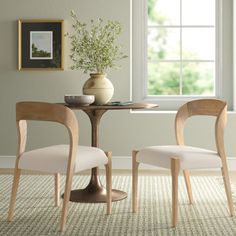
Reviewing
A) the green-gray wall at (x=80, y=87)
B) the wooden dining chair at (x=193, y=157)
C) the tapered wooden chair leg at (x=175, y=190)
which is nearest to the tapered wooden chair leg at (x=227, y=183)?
the wooden dining chair at (x=193, y=157)

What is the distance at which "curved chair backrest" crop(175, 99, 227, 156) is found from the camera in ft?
11.5

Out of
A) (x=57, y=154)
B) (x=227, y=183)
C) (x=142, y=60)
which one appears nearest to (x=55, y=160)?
(x=57, y=154)

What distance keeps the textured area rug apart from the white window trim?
1.39m

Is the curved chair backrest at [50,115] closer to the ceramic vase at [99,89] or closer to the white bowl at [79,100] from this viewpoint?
the white bowl at [79,100]

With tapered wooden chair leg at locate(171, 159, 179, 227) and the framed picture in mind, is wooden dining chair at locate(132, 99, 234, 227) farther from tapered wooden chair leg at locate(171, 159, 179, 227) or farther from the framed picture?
the framed picture

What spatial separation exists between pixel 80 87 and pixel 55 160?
8.11ft

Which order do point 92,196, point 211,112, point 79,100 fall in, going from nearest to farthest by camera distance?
point 211,112, point 79,100, point 92,196

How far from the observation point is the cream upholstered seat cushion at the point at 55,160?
3242 mm

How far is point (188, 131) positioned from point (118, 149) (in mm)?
768

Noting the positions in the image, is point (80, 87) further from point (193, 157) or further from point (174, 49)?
point (193, 157)

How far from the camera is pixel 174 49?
19.3 feet

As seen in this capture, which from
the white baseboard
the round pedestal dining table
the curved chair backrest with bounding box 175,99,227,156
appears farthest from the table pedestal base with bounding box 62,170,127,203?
the white baseboard

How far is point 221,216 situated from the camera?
3.57m

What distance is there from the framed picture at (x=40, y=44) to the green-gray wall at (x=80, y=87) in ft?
0.22
